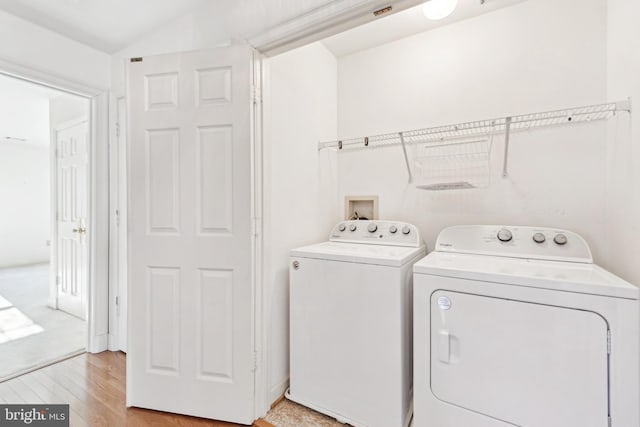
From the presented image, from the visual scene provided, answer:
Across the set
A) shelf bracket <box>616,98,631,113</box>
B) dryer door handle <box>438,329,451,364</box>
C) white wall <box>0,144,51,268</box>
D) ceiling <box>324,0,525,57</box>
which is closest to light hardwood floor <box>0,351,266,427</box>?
dryer door handle <box>438,329,451,364</box>

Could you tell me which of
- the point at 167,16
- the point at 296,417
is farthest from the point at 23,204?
the point at 296,417

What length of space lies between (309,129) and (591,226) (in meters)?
1.85

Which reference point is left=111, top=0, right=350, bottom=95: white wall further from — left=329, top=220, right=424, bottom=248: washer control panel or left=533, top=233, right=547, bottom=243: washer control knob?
left=533, top=233, right=547, bottom=243: washer control knob

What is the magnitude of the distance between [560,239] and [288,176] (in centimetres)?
160

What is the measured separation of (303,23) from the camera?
1413 mm

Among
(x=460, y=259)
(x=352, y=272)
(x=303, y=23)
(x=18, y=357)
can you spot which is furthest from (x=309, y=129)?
(x=18, y=357)

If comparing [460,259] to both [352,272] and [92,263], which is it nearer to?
[352,272]

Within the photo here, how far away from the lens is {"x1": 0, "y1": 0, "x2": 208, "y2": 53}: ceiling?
5.89 ft

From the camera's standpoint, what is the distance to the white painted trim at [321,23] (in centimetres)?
126

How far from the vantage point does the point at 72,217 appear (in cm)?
313

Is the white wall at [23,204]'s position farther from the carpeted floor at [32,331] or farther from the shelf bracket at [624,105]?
the shelf bracket at [624,105]

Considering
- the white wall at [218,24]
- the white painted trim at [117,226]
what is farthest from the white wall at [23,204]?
the white wall at [218,24]

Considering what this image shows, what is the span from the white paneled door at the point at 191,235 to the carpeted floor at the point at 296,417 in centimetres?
18

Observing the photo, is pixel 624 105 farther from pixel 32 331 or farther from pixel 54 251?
pixel 54 251
